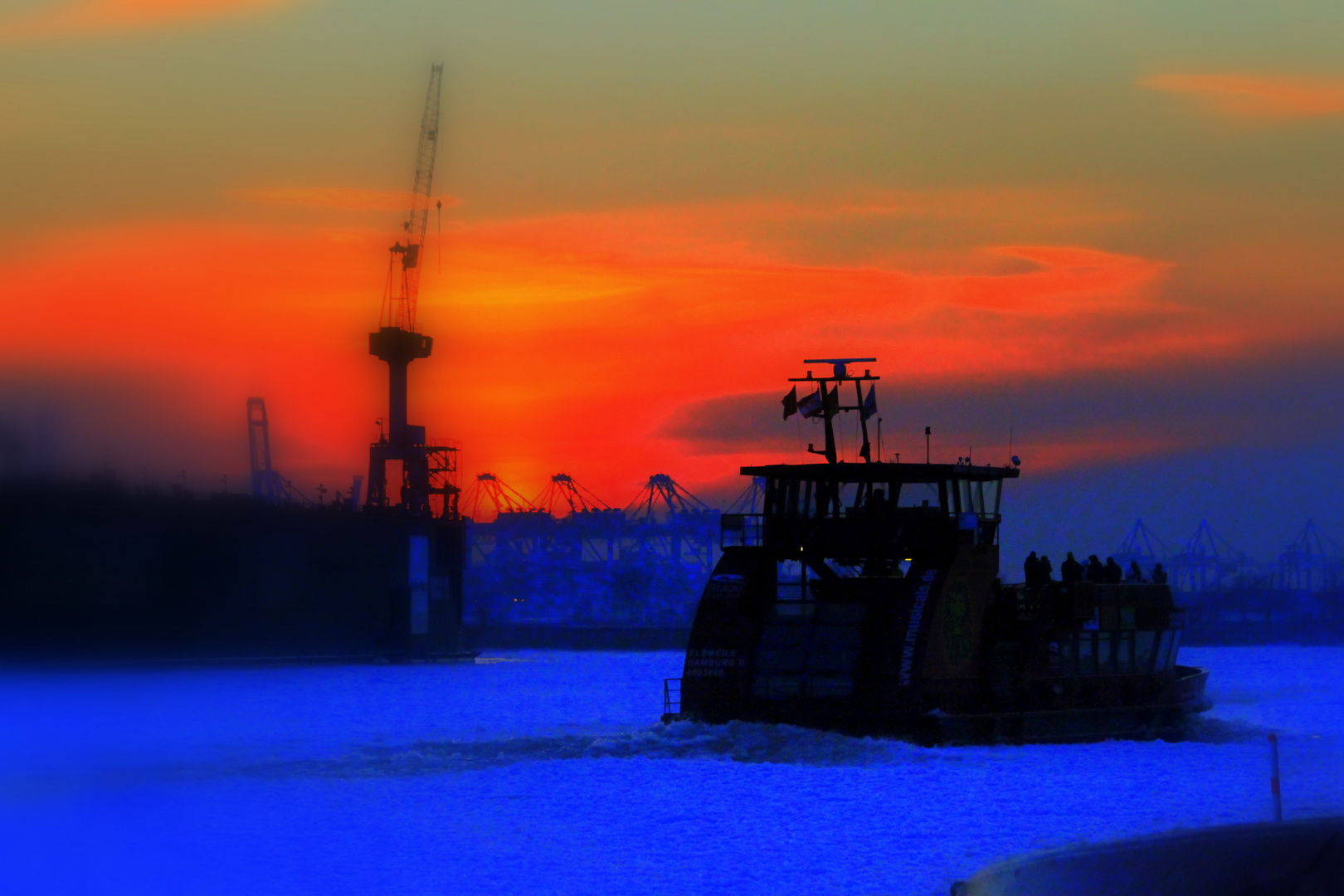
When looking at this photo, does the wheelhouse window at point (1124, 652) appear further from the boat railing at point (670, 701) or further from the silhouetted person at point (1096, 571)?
the boat railing at point (670, 701)

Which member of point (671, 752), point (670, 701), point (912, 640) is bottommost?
point (671, 752)

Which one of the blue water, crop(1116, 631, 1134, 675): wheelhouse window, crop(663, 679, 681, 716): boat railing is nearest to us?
the blue water

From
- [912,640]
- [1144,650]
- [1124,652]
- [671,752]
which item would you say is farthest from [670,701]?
[912,640]

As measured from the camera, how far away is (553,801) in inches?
1180

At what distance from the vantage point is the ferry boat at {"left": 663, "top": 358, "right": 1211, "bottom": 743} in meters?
32.8

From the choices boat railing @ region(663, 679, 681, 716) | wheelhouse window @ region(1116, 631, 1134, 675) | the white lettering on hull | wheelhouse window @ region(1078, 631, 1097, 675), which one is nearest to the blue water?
boat railing @ region(663, 679, 681, 716)

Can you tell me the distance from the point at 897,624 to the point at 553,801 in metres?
8.00

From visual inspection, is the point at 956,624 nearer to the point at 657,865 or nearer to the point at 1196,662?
the point at 657,865

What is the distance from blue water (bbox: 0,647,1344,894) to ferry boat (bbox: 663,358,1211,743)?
0.87 m

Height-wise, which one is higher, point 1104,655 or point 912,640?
point 912,640

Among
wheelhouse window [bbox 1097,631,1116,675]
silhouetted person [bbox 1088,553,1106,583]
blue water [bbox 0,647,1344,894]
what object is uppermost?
silhouetted person [bbox 1088,553,1106,583]

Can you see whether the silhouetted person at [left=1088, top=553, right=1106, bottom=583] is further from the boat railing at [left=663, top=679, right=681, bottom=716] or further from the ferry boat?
the boat railing at [left=663, top=679, right=681, bottom=716]

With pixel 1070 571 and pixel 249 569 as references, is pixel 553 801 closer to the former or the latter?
pixel 1070 571

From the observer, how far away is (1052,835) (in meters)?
24.8
